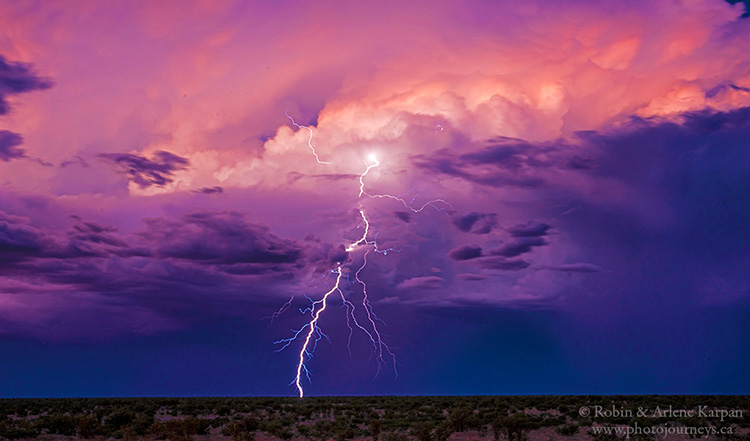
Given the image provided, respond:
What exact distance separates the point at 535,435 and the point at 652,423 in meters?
5.43

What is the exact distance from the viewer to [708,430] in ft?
75.6

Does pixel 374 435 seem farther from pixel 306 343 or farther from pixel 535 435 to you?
pixel 306 343

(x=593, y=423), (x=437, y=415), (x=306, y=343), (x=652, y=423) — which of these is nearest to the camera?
(x=652, y=423)

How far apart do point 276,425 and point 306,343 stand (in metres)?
12.1

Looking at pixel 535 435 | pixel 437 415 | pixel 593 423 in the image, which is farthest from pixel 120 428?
pixel 593 423

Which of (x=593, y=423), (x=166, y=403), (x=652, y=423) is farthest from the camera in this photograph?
(x=166, y=403)

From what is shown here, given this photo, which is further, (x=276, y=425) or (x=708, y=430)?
(x=276, y=425)

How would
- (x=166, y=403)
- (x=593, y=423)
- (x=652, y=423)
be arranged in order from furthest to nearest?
(x=166, y=403)
(x=593, y=423)
(x=652, y=423)

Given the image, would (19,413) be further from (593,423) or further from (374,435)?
(593,423)

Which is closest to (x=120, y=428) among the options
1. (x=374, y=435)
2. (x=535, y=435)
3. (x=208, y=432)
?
(x=208, y=432)

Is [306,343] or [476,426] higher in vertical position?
[306,343]

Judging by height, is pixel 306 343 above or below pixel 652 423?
above

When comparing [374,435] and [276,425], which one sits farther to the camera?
[276,425]

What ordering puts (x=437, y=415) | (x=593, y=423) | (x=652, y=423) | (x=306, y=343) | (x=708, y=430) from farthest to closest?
1. (x=306, y=343)
2. (x=437, y=415)
3. (x=593, y=423)
4. (x=652, y=423)
5. (x=708, y=430)
